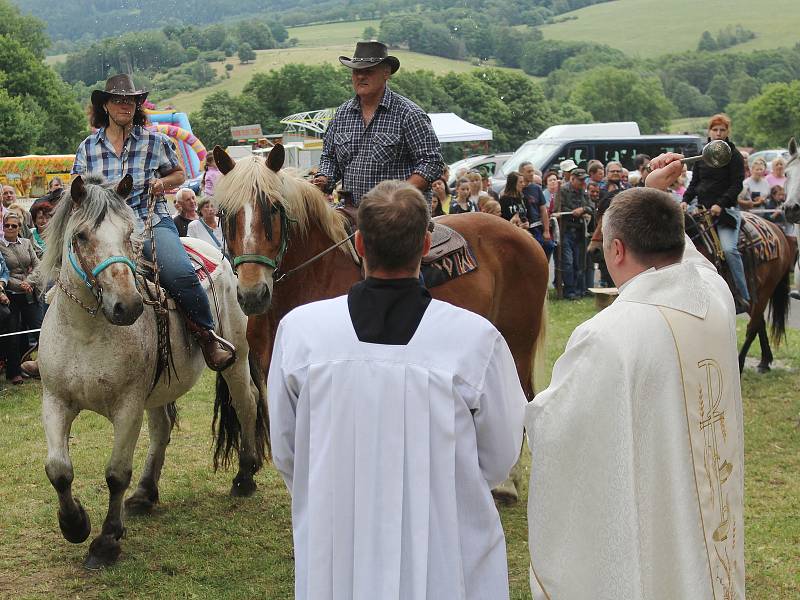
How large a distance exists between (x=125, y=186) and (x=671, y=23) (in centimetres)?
14367

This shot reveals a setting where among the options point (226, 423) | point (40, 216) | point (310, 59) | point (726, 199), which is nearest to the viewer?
point (226, 423)

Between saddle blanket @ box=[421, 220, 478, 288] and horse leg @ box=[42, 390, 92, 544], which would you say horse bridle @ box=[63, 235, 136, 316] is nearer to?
horse leg @ box=[42, 390, 92, 544]

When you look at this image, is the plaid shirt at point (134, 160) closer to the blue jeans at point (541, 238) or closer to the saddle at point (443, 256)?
the saddle at point (443, 256)

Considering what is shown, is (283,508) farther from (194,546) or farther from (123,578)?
(123,578)

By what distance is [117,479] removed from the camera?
5.45 metres

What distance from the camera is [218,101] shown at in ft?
155

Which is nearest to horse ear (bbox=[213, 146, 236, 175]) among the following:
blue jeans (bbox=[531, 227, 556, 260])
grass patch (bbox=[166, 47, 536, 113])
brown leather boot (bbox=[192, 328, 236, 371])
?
brown leather boot (bbox=[192, 328, 236, 371])

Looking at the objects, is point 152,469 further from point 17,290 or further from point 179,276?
point 17,290

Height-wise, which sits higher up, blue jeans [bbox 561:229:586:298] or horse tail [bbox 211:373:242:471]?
horse tail [bbox 211:373:242:471]

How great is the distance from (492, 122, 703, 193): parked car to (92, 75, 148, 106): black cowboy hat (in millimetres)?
17506

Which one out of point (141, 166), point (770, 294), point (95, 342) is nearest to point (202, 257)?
point (141, 166)

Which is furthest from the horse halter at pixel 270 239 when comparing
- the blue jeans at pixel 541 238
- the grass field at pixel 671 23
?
the grass field at pixel 671 23

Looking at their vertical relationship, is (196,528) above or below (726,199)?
below

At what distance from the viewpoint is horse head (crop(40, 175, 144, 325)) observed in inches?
194
